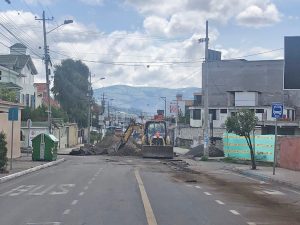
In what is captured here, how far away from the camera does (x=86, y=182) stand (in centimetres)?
2181

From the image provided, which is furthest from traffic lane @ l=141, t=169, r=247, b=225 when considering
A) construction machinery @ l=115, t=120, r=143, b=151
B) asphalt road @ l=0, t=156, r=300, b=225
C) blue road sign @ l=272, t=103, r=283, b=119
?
construction machinery @ l=115, t=120, r=143, b=151

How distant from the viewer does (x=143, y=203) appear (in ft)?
48.1

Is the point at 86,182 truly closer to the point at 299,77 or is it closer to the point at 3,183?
the point at 3,183

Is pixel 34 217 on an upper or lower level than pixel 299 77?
lower

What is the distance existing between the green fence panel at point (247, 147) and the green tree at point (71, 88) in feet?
173

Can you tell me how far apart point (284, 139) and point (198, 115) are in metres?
53.5

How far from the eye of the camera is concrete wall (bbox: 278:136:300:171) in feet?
99.8

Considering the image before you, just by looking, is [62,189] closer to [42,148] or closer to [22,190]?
[22,190]

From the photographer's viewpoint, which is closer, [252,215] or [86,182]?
[252,215]

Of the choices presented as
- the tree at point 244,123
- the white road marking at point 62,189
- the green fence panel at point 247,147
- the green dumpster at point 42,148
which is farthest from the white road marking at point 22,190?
the green fence panel at point 247,147

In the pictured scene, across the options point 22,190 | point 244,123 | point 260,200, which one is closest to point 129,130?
point 244,123

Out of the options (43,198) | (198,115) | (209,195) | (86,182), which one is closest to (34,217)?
(43,198)

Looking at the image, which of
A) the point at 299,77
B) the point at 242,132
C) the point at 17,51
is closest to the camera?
the point at 299,77

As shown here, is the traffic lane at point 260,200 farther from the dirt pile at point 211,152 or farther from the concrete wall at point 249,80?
the concrete wall at point 249,80
